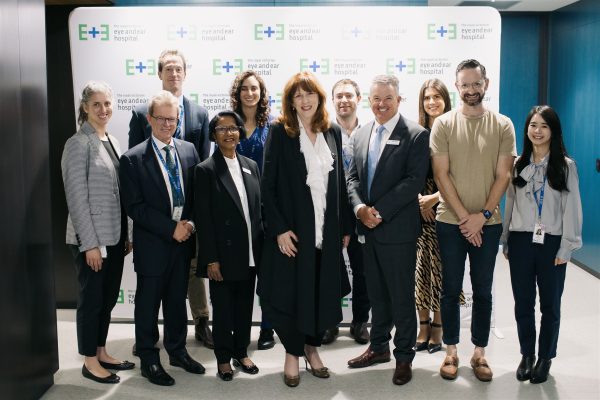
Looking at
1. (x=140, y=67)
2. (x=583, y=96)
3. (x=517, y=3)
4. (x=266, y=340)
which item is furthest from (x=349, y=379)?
(x=517, y=3)

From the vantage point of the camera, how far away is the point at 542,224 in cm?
352

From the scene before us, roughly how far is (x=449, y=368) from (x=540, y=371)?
1.65ft

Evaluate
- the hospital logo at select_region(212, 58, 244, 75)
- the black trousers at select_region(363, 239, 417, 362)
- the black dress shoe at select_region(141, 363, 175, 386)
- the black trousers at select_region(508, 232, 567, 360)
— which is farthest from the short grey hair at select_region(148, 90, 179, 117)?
the black trousers at select_region(508, 232, 567, 360)

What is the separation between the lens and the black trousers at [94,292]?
11.9 feet

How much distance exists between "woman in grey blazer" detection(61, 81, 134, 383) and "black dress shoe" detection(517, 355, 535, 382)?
2321mm

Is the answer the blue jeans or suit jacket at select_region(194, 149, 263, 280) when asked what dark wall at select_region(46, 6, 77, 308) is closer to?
suit jacket at select_region(194, 149, 263, 280)

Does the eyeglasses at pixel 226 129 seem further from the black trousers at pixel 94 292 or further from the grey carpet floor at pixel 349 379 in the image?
the grey carpet floor at pixel 349 379

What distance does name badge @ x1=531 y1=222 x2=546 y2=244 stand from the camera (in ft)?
11.5

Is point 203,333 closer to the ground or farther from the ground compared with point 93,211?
closer to the ground

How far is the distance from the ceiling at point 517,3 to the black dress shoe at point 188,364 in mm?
5143

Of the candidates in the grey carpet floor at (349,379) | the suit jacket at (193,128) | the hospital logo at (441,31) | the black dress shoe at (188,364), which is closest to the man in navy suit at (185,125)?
the suit jacket at (193,128)

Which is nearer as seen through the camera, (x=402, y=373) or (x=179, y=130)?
(x=402, y=373)

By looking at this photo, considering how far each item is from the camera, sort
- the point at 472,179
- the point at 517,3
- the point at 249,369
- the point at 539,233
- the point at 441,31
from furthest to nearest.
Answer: the point at 517,3 → the point at 441,31 → the point at 249,369 → the point at 472,179 → the point at 539,233

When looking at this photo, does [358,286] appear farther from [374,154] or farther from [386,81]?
[386,81]
